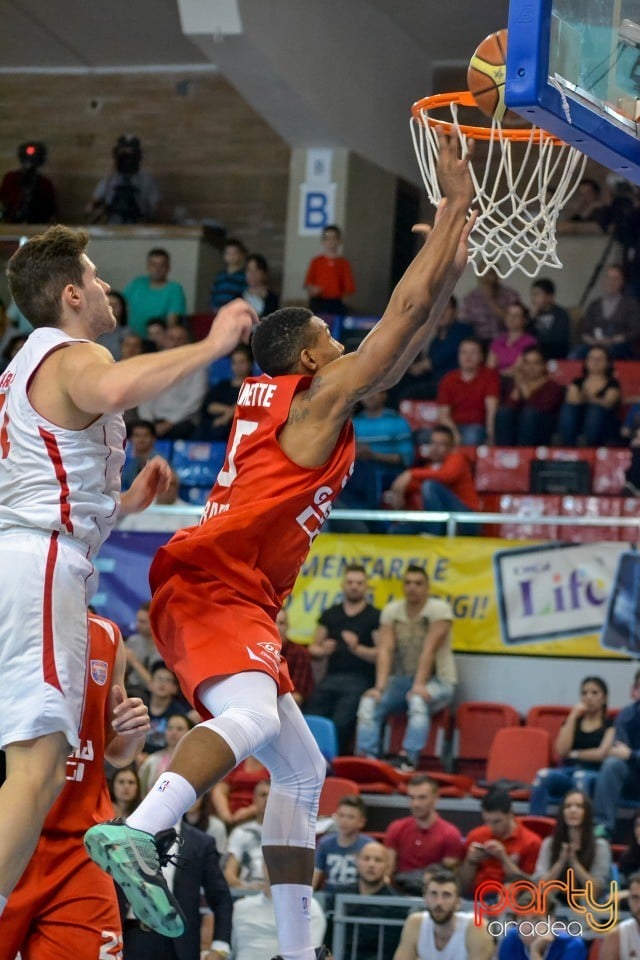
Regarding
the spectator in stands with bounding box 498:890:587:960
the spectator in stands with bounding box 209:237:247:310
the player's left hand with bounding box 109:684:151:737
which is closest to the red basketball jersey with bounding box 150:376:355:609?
the player's left hand with bounding box 109:684:151:737

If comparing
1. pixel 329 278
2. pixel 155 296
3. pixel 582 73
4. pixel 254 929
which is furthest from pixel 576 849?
pixel 155 296

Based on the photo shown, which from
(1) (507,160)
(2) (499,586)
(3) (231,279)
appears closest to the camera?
(1) (507,160)

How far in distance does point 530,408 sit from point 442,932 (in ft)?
21.3

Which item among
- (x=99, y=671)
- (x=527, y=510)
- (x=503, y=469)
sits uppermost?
(x=99, y=671)

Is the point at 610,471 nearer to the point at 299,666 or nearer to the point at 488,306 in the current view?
the point at 488,306

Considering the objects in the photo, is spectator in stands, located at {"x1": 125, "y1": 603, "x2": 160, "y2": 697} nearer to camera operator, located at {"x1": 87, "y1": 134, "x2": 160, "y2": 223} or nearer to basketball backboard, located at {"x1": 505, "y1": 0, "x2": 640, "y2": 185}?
basketball backboard, located at {"x1": 505, "y1": 0, "x2": 640, "y2": 185}

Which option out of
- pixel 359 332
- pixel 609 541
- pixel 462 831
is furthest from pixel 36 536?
pixel 359 332

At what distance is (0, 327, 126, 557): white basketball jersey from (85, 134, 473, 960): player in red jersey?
44 centimetres

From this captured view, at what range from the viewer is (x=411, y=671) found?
11.7 m

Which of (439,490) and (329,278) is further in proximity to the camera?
(329,278)

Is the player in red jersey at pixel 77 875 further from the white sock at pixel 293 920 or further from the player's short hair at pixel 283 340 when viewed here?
the player's short hair at pixel 283 340

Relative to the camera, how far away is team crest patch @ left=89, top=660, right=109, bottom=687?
5.04 meters

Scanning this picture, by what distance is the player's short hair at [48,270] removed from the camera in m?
4.89

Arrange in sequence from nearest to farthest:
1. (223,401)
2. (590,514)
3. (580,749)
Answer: (580,749), (590,514), (223,401)
